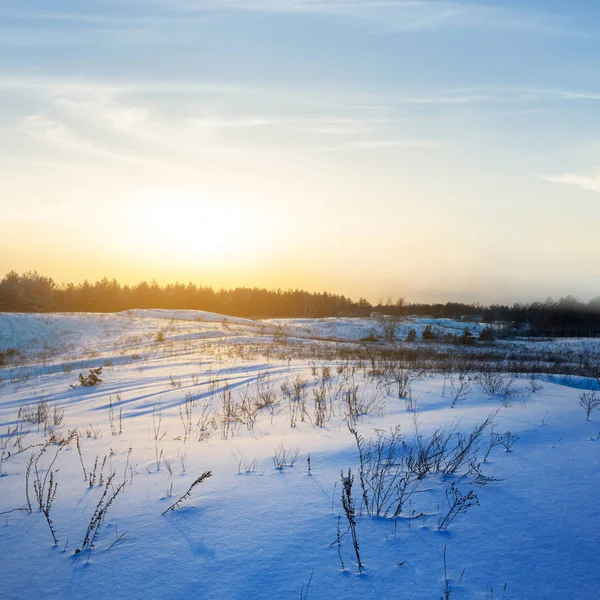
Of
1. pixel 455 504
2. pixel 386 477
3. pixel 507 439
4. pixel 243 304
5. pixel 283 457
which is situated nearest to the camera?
pixel 455 504

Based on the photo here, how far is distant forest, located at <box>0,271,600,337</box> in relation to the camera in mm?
51156

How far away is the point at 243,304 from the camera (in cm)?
7894

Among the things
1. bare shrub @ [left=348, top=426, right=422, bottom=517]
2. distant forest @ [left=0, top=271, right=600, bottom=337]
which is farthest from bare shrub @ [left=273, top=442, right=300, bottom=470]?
distant forest @ [left=0, top=271, right=600, bottom=337]

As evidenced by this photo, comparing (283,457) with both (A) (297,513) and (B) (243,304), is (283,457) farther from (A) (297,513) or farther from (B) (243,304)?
(B) (243,304)

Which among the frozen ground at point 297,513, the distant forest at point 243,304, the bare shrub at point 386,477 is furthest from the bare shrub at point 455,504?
the distant forest at point 243,304

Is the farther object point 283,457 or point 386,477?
point 283,457

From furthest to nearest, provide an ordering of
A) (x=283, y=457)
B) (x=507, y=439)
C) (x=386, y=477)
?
1. (x=507, y=439)
2. (x=283, y=457)
3. (x=386, y=477)

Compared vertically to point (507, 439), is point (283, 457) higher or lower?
lower

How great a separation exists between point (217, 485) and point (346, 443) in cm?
164

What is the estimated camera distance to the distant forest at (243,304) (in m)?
51.2

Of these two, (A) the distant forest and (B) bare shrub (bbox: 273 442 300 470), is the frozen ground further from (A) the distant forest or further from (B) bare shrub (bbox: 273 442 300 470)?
(A) the distant forest

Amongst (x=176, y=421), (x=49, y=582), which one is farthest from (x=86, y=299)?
(x=49, y=582)

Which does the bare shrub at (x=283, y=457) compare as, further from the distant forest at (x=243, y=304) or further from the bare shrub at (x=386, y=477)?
the distant forest at (x=243, y=304)

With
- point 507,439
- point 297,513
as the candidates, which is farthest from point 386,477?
point 507,439
